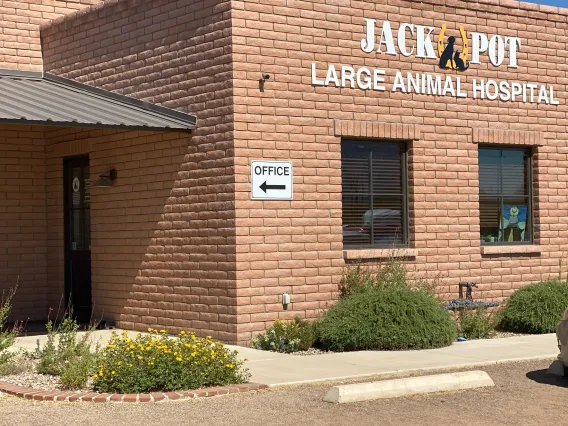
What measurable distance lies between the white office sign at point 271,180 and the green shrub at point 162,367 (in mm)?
3727

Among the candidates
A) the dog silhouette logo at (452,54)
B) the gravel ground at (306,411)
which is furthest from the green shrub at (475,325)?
the gravel ground at (306,411)

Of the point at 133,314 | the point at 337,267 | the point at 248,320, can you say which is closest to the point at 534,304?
the point at 337,267

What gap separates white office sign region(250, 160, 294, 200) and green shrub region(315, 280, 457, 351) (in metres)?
1.77

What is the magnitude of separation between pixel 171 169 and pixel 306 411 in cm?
644

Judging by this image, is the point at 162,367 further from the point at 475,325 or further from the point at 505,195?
the point at 505,195

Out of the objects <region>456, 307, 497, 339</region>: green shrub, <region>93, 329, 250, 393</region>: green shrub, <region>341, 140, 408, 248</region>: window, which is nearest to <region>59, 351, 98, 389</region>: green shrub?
<region>93, 329, 250, 393</region>: green shrub

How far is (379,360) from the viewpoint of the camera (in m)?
12.8

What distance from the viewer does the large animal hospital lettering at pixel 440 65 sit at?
1544 centimetres

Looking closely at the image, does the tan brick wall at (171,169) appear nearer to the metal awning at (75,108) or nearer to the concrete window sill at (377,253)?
the metal awning at (75,108)

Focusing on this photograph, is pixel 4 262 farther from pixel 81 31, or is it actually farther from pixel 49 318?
pixel 81 31

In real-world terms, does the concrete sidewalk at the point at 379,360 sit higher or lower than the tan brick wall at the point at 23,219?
lower

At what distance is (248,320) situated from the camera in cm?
1418

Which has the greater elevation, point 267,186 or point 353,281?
point 267,186

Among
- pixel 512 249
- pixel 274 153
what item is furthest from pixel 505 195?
pixel 274 153
